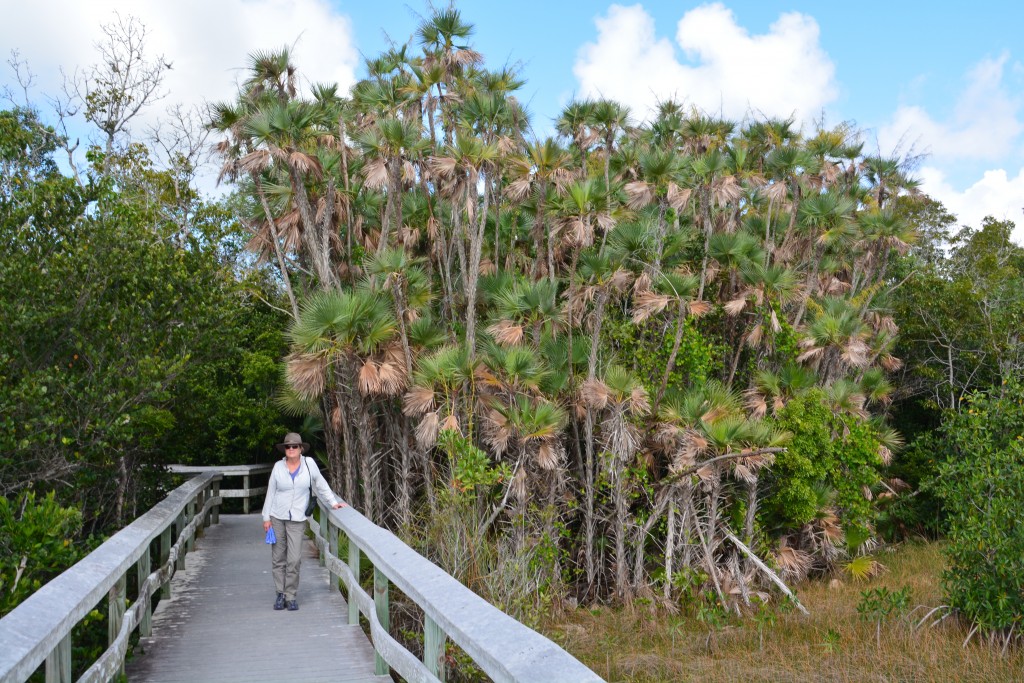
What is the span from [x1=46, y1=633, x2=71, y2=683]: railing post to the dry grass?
823 cm

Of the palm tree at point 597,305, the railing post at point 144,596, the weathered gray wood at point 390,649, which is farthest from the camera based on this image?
the palm tree at point 597,305

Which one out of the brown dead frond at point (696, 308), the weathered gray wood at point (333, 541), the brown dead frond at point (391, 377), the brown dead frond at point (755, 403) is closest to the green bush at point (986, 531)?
the brown dead frond at point (755, 403)

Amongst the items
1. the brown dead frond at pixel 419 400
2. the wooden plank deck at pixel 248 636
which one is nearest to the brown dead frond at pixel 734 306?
the brown dead frond at pixel 419 400

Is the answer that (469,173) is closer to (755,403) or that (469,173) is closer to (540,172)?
(540,172)

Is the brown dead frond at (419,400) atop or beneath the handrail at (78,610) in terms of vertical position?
atop

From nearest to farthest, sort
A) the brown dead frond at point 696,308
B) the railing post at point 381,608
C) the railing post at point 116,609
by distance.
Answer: the railing post at point 116,609
the railing post at point 381,608
the brown dead frond at point 696,308

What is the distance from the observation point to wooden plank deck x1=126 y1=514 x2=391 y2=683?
20.3 ft

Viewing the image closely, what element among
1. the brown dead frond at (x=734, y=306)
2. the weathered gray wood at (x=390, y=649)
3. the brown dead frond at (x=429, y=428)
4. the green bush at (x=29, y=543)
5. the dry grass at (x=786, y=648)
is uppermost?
the brown dead frond at (x=734, y=306)

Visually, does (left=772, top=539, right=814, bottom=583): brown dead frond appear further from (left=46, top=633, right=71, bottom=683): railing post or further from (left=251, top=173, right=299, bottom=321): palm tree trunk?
(left=46, top=633, right=71, bottom=683): railing post

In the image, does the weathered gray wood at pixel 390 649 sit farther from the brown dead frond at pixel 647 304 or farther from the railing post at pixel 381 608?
the brown dead frond at pixel 647 304

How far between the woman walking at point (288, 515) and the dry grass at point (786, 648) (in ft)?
16.0

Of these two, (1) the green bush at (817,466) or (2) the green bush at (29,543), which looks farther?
(1) the green bush at (817,466)

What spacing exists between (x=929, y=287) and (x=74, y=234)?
23.9 m

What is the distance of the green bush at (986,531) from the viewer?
10.8 metres
